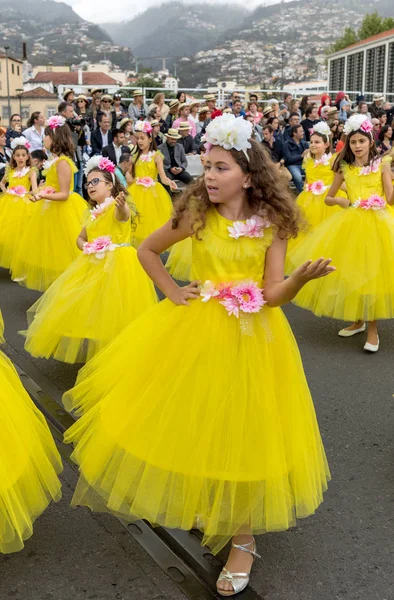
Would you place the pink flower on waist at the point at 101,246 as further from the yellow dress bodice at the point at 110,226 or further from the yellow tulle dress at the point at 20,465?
the yellow tulle dress at the point at 20,465

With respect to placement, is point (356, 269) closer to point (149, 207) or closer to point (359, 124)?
point (359, 124)

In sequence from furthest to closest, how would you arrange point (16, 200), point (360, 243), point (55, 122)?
point (16, 200)
point (55, 122)
point (360, 243)

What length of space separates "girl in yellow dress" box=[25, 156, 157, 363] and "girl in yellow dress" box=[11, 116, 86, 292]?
6.12 feet

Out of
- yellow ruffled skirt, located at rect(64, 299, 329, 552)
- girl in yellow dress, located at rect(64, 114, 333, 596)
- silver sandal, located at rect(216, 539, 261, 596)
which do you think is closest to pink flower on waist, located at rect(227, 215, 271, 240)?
girl in yellow dress, located at rect(64, 114, 333, 596)

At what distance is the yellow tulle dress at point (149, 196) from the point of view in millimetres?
10641

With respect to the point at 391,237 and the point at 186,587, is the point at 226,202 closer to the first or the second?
the point at 186,587

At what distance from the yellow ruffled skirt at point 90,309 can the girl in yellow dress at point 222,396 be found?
218cm

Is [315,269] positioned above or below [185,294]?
above

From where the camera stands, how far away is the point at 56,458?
3.50 m

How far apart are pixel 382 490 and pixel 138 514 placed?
1695 millimetres

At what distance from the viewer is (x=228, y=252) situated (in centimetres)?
324

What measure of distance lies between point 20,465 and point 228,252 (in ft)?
4.41

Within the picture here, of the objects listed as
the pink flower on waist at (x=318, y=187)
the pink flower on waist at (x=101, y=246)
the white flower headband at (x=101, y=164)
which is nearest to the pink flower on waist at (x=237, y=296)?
the pink flower on waist at (x=101, y=246)

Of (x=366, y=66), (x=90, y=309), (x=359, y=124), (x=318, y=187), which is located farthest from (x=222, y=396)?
(x=366, y=66)
